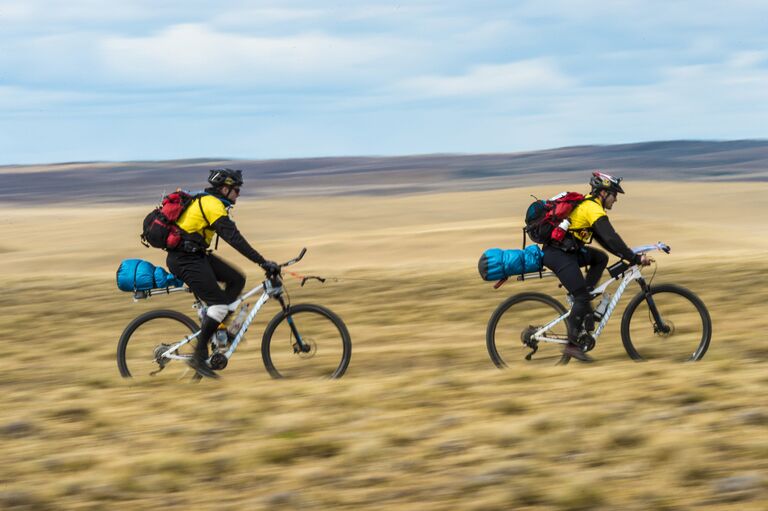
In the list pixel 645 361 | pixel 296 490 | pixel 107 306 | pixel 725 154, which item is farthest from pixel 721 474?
pixel 725 154

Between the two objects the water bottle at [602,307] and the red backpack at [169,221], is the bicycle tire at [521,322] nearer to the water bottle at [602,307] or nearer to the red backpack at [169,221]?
the water bottle at [602,307]

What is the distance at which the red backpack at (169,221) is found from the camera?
8.66m

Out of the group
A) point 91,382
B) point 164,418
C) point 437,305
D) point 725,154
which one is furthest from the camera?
point 725,154

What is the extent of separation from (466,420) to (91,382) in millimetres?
3623

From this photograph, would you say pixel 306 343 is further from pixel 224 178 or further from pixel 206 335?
pixel 224 178

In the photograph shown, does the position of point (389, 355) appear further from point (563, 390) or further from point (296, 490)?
point (296, 490)

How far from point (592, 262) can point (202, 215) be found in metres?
3.20

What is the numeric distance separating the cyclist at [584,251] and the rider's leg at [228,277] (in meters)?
2.50

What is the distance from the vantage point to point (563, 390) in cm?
761

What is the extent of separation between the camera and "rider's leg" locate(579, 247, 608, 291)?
9250 mm

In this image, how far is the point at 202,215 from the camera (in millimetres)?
8680

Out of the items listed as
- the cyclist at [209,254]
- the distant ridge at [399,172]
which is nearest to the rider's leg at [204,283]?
the cyclist at [209,254]

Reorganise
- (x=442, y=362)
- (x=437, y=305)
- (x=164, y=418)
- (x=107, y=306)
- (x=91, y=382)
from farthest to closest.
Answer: (x=107, y=306) → (x=437, y=305) → (x=442, y=362) → (x=91, y=382) → (x=164, y=418)

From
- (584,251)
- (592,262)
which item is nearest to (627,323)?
(592,262)
